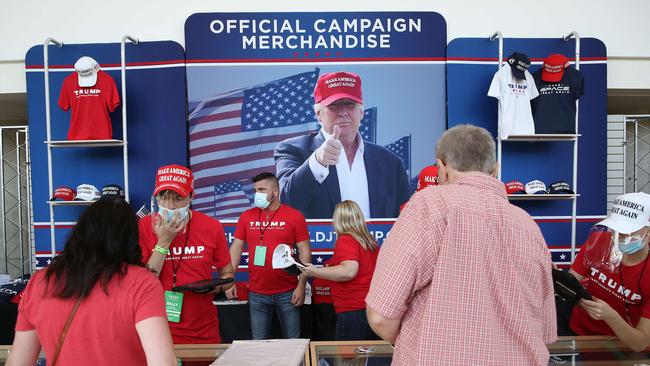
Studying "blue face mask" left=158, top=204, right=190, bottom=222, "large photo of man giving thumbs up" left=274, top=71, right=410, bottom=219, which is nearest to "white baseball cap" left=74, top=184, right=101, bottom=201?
"large photo of man giving thumbs up" left=274, top=71, right=410, bottom=219

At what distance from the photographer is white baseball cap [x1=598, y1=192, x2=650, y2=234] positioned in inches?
86.2

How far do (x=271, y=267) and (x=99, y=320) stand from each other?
7.77ft

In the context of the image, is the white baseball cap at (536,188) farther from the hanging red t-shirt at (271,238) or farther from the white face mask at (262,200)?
the white face mask at (262,200)

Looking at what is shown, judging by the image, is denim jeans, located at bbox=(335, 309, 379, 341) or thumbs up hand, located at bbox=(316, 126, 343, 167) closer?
denim jeans, located at bbox=(335, 309, 379, 341)

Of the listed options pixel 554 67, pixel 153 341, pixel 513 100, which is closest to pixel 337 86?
pixel 513 100

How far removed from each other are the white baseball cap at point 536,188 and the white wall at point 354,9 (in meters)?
1.31

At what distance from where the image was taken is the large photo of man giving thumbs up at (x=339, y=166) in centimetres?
451

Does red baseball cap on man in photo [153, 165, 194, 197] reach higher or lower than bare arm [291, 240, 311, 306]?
higher

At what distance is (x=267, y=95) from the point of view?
4535 millimetres

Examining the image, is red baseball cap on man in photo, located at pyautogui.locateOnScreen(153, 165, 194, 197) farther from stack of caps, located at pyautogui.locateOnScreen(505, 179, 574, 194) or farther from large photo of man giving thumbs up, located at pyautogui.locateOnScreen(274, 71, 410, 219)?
stack of caps, located at pyautogui.locateOnScreen(505, 179, 574, 194)

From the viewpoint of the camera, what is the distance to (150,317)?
1.32 metres

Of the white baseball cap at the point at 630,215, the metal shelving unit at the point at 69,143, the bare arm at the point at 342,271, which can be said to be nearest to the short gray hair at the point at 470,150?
the white baseball cap at the point at 630,215

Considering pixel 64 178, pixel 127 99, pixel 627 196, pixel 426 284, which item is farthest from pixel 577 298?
pixel 64 178

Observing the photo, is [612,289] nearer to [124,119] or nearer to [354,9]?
[354,9]
